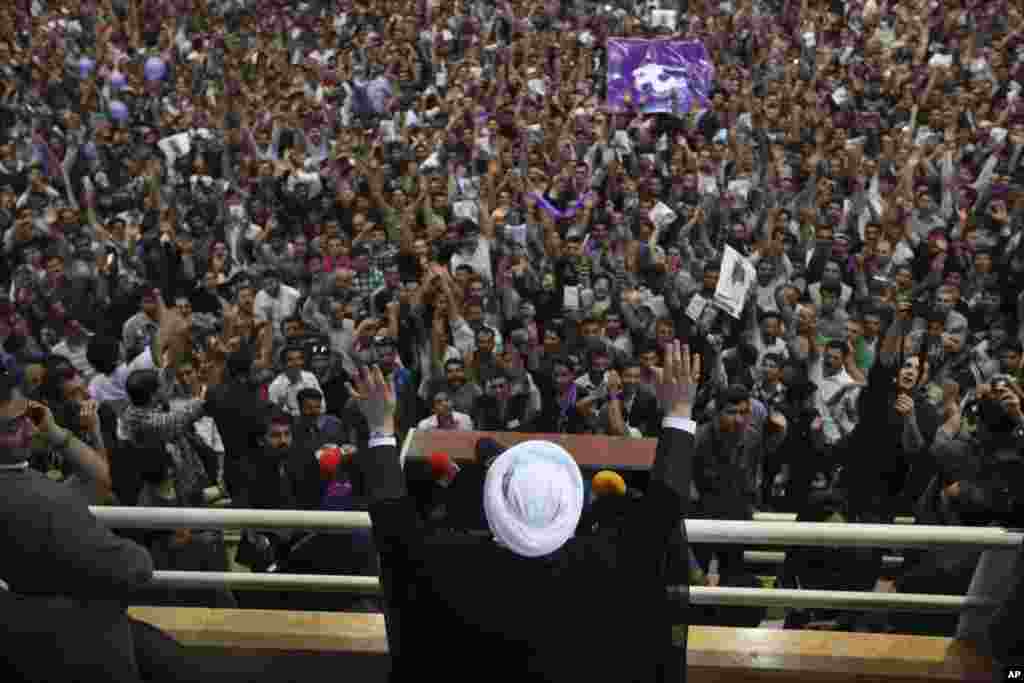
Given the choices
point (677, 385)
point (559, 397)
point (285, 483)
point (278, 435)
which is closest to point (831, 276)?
point (559, 397)

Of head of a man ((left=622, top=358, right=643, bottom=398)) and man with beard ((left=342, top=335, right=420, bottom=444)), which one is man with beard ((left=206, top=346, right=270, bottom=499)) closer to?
man with beard ((left=342, top=335, right=420, bottom=444))

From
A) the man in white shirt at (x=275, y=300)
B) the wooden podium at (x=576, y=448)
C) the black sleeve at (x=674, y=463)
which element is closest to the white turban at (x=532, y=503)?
the black sleeve at (x=674, y=463)

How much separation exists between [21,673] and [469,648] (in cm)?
108

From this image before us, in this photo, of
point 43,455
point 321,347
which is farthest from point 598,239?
point 43,455

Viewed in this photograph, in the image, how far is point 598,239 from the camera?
336 inches

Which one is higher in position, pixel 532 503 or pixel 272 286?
pixel 532 503

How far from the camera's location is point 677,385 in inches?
88.8

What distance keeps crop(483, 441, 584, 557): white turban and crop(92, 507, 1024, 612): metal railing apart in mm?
742

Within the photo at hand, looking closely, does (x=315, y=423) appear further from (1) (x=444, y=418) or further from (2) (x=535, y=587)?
(2) (x=535, y=587)

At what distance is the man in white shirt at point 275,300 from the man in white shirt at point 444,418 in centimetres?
199

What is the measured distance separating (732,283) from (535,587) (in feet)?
17.8

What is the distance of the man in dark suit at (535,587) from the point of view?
1856 mm

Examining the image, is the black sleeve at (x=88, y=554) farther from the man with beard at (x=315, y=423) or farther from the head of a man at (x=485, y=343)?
the head of a man at (x=485, y=343)

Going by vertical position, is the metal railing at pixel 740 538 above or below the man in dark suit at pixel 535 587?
below
